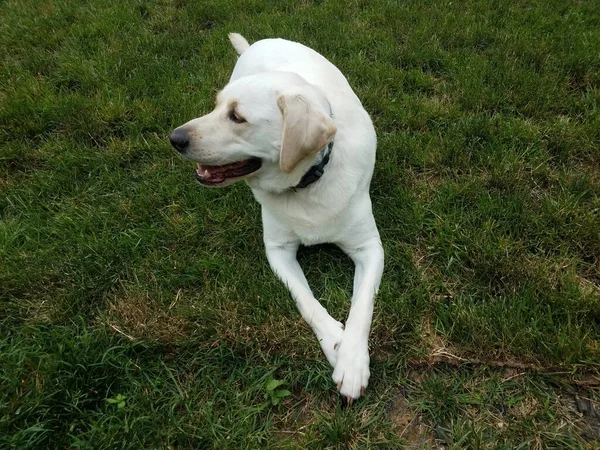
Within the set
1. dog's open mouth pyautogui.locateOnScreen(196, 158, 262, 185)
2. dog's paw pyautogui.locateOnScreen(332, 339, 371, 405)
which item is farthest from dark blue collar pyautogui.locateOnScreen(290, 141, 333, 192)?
dog's paw pyautogui.locateOnScreen(332, 339, 371, 405)

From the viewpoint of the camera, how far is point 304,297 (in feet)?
7.15

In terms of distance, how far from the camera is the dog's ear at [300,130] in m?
1.92

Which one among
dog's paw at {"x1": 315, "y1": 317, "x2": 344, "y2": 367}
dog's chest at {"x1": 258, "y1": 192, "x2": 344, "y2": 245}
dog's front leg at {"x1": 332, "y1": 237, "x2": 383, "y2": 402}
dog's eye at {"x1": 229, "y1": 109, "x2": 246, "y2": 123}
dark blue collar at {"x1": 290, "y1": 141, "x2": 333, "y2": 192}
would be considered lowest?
dog's paw at {"x1": 315, "y1": 317, "x2": 344, "y2": 367}

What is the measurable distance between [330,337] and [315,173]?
2.51ft

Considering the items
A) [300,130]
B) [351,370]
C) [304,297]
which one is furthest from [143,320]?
[300,130]

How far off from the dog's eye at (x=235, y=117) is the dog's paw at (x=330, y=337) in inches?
39.5

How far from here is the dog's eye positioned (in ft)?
6.90

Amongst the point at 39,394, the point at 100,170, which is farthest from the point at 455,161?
the point at 39,394

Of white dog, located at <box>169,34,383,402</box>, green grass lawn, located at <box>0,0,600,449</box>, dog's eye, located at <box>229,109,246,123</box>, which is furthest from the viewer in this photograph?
dog's eye, located at <box>229,109,246,123</box>

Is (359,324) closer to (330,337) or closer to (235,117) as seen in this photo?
(330,337)

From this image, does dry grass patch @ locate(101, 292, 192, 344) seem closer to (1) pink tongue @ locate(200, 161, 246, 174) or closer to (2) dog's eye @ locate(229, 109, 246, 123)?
(1) pink tongue @ locate(200, 161, 246, 174)

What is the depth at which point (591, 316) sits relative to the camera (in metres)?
2.04

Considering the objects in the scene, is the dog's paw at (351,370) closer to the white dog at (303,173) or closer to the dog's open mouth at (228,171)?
the white dog at (303,173)

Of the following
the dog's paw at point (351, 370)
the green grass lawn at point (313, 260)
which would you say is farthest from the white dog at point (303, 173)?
the green grass lawn at point (313, 260)
